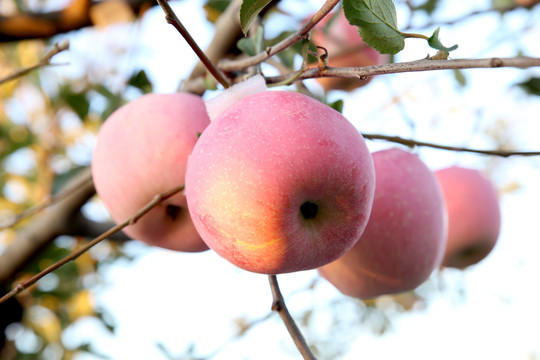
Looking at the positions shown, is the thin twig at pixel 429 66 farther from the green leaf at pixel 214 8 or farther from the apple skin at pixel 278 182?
the green leaf at pixel 214 8

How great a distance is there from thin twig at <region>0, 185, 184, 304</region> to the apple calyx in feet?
0.34

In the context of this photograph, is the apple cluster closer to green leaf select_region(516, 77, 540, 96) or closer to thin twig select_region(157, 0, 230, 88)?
thin twig select_region(157, 0, 230, 88)

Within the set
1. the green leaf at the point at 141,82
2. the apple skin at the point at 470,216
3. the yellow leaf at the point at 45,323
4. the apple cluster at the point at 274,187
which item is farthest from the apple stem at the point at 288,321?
the yellow leaf at the point at 45,323

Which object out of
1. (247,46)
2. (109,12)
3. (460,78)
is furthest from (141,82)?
(460,78)

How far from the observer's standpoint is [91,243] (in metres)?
0.50

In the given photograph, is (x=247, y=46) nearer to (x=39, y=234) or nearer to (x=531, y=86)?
(x=531, y=86)

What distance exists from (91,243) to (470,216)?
804 millimetres

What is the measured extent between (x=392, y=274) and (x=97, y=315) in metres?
1.13

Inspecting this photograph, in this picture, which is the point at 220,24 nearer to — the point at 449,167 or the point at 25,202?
the point at 449,167

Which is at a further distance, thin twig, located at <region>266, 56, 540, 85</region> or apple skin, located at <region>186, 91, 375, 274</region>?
apple skin, located at <region>186, 91, 375, 274</region>

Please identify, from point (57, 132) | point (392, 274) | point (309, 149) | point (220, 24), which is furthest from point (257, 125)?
point (57, 132)

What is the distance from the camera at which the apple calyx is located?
0.50 metres

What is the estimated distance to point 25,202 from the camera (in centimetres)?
167

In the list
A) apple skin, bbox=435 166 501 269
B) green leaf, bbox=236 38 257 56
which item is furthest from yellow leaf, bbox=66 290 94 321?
green leaf, bbox=236 38 257 56
